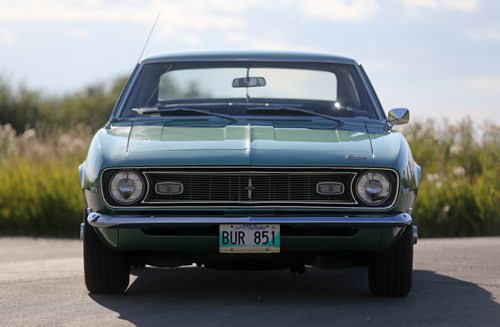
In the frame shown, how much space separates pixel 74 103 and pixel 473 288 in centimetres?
2936

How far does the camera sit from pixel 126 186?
6.88 metres

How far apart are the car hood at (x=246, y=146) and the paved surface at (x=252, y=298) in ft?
2.72

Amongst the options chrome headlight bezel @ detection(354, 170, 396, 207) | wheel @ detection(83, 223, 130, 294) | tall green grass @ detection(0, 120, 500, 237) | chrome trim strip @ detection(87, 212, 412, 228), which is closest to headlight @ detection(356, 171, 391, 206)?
chrome headlight bezel @ detection(354, 170, 396, 207)

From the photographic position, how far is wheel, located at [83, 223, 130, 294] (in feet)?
23.7

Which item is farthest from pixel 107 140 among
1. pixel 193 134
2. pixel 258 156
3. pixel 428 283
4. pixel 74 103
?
pixel 74 103

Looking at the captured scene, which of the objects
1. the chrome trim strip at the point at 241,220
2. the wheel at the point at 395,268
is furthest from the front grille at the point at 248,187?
the wheel at the point at 395,268

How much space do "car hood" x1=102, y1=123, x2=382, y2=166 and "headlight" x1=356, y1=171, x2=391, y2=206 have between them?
Result: 9 cm

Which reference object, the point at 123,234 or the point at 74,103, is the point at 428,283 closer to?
the point at 123,234

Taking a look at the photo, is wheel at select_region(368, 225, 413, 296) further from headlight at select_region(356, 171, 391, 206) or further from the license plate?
the license plate

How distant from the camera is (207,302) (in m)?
7.09

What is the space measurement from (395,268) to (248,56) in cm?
216

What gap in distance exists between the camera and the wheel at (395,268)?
23.6 ft

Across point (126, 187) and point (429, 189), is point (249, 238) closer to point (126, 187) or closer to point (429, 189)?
point (126, 187)

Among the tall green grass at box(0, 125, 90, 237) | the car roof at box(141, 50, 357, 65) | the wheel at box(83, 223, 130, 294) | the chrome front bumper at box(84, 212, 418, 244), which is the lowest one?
the tall green grass at box(0, 125, 90, 237)
